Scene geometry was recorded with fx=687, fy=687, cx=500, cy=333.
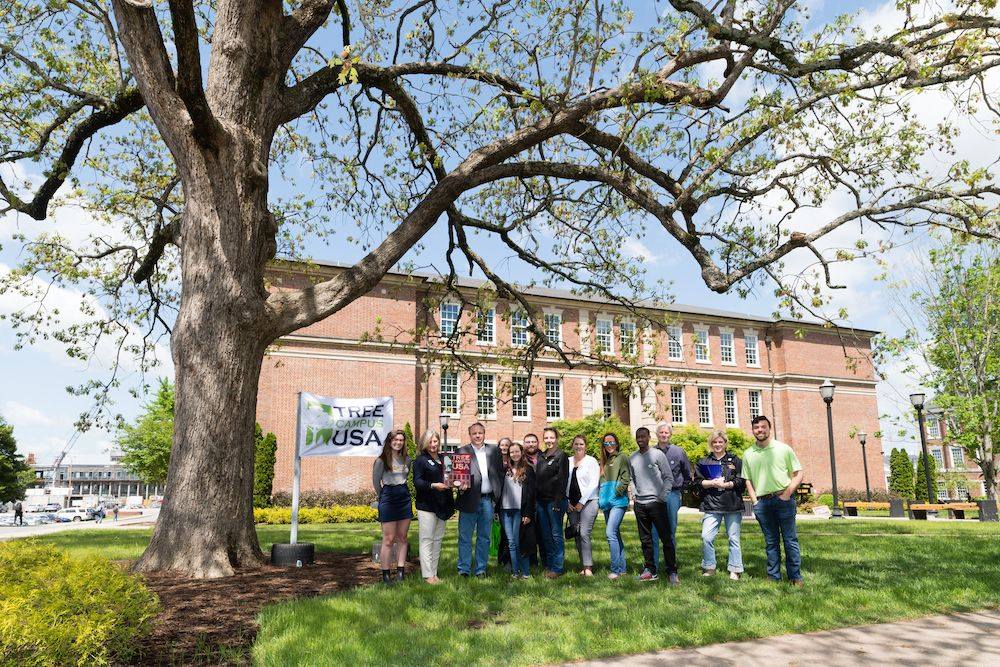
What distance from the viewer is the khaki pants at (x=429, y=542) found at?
8.09m

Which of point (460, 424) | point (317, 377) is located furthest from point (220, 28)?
point (460, 424)

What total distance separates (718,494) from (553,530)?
Result: 7.03 feet

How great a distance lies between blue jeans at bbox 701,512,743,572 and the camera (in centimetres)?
825

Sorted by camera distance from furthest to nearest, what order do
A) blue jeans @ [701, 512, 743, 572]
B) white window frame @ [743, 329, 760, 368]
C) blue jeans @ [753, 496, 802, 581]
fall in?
white window frame @ [743, 329, 760, 368]
blue jeans @ [701, 512, 743, 572]
blue jeans @ [753, 496, 802, 581]

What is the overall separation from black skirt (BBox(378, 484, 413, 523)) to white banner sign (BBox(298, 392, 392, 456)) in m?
2.35

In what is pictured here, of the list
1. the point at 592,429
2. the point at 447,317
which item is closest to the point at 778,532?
the point at 592,429

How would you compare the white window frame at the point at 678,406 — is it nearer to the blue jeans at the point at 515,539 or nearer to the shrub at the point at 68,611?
the blue jeans at the point at 515,539

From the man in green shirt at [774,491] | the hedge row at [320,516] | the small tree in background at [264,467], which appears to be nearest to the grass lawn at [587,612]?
the man in green shirt at [774,491]

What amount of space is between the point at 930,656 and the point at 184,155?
9.74 metres

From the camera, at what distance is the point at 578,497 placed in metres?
9.06

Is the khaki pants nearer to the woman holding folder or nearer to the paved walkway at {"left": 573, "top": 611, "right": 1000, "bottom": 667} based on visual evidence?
the woman holding folder

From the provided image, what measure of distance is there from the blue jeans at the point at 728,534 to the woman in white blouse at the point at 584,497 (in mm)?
1403

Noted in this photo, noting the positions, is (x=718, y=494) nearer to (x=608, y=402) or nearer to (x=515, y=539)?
(x=515, y=539)

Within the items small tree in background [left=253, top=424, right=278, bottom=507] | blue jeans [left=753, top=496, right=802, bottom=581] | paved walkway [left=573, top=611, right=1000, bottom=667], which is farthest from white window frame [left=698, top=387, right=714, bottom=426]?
paved walkway [left=573, top=611, right=1000, bottom=667]
